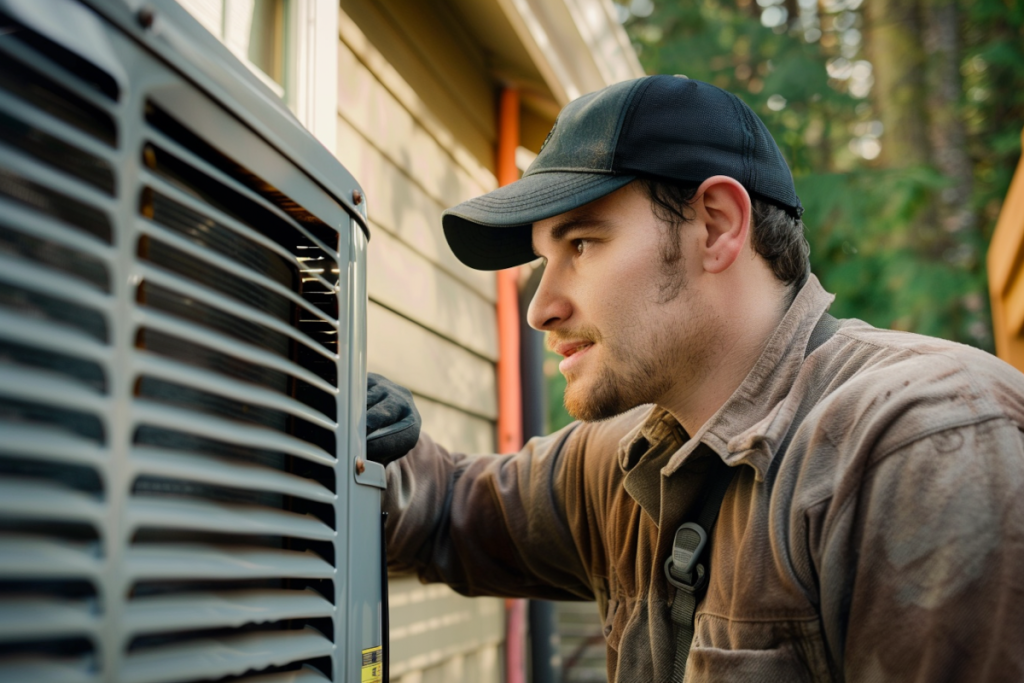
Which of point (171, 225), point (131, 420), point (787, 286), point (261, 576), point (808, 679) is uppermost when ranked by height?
point (787, 286)

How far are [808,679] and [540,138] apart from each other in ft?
9.26

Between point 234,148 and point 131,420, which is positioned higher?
point 234,148

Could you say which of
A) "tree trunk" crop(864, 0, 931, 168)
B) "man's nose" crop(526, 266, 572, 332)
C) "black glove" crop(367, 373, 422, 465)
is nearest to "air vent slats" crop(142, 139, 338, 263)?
"black glove" crop(367, 373, 422, 465)

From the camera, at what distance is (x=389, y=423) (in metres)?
1.34

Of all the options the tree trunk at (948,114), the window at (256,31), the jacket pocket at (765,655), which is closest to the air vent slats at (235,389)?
the jacket pocket at (765,655)

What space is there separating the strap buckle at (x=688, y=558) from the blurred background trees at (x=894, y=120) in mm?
5617

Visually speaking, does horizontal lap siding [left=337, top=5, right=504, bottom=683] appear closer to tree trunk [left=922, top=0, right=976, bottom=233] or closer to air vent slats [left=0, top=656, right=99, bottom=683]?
air vent slats [left=0, top=656, right=99, bottom=683]

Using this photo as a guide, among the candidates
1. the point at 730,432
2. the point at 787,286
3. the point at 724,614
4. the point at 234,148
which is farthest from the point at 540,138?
the point at 234,148

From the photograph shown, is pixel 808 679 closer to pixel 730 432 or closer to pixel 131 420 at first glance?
pixel 730 432

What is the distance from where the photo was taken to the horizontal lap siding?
6.61ft

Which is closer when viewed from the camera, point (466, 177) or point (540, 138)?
point (466, 177)

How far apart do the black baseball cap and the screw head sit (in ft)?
2.72

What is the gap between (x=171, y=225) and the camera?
777 mm

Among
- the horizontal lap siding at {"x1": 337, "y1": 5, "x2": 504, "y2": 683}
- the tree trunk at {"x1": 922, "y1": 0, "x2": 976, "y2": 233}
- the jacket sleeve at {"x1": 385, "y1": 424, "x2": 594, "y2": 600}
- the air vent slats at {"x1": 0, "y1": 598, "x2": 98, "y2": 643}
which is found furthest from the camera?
the tree trunk at {"x1": 922, "y1": 0, "x2": 976, "y2": 233}
